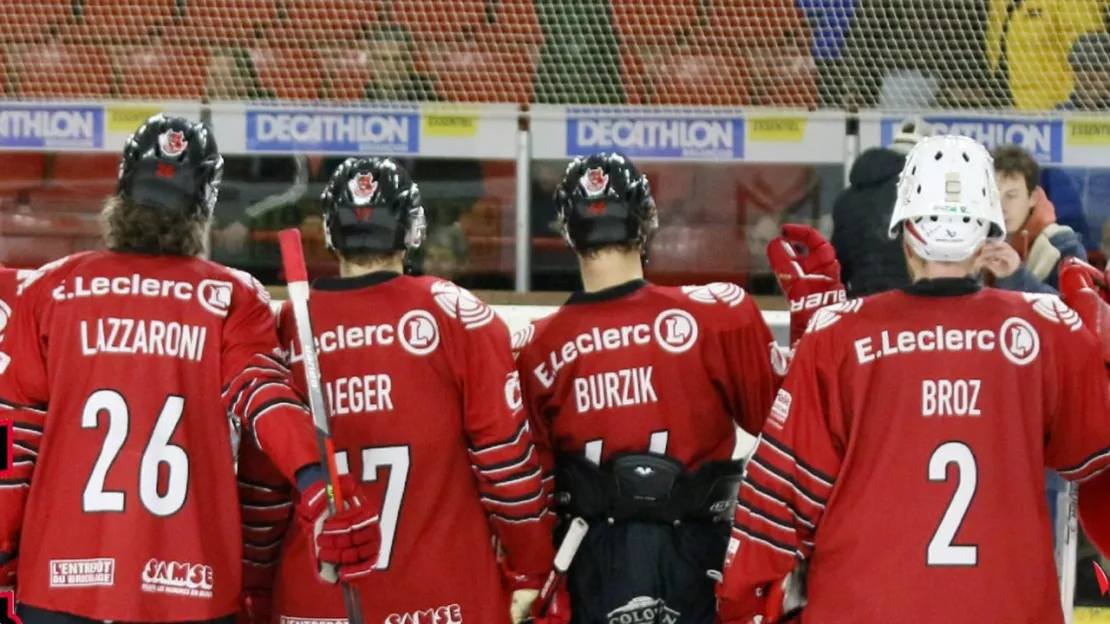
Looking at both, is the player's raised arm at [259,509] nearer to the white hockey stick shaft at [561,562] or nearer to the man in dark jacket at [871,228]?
the white hockey stick shaft at [561,562]

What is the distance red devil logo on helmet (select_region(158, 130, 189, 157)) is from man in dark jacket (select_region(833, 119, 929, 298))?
4.61 feet

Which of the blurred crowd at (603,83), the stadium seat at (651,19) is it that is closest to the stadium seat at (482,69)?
the blurred crowd at (603,83)

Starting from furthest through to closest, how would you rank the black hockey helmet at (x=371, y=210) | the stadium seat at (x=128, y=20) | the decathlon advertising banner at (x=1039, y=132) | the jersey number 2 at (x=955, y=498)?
the stadium seat at (x=128, y=20), the decathlon advertising banner at (x=1039, y=132), the black hockey helmet at (x=371, y=210), the jersey number 2 at (x=955, y=498)

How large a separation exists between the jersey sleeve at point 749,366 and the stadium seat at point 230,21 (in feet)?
8.83

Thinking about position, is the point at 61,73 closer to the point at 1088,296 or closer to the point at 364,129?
the point at 364,129

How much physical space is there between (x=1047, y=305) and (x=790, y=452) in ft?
1.61

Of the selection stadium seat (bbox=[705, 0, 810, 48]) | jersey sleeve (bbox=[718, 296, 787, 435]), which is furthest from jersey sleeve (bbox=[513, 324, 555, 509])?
stadium seat (bbox=[705, 0, 810, 48])

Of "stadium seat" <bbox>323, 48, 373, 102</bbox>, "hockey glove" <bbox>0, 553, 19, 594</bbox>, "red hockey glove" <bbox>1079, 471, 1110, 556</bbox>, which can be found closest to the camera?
"hockey glove" <bbox>0, 553, 19, 594</bbox>

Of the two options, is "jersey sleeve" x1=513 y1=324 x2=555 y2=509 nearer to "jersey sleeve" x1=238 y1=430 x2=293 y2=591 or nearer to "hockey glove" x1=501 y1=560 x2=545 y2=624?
"hockey glove" x1=501 y1=560 x2=545 y2=624

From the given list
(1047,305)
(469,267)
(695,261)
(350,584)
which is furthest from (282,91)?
(1047,305)

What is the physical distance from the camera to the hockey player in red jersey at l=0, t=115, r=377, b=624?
2764 mm

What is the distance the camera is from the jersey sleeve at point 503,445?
2975 mm

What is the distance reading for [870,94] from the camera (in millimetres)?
5180

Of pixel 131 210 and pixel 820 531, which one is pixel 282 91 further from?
pixel 820 531
